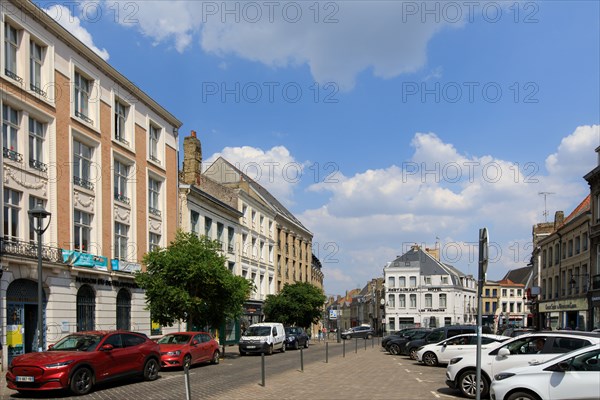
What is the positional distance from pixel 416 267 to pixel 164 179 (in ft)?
181

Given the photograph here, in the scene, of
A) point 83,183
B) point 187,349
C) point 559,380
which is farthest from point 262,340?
point 559,380

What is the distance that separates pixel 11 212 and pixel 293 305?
102ft

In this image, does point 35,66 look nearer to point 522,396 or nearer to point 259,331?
point 259,331

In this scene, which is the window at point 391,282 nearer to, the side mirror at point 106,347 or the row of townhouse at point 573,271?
the row of townhouse at point 573,271

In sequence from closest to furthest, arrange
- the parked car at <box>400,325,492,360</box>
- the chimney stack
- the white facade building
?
1. the parked car at <box>400,325,492,360</box>
2. the chimney stack
3. the white facade building

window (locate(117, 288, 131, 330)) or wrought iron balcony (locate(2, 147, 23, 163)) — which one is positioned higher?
wrought iron balcony (locate(2, 147, 23, 163))

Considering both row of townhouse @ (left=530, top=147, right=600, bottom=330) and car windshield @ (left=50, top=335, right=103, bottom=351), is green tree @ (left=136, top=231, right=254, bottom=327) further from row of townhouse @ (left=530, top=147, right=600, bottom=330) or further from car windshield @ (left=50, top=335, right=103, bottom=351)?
row of townhouse @ (left=530, top=147, right=600, bottom=330)

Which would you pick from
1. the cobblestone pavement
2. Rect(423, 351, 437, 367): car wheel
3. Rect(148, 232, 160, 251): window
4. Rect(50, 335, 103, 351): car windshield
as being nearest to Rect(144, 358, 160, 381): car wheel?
the cobblestone pavement

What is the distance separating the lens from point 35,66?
24594 mm

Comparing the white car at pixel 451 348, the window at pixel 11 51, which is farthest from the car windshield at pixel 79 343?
the white car at pixel 451 348

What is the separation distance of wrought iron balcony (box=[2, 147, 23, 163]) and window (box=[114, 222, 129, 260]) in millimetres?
8205

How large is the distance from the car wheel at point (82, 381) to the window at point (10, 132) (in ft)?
35.8

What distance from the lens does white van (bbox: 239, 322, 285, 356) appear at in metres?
32.7

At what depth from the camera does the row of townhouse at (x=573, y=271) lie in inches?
1572
